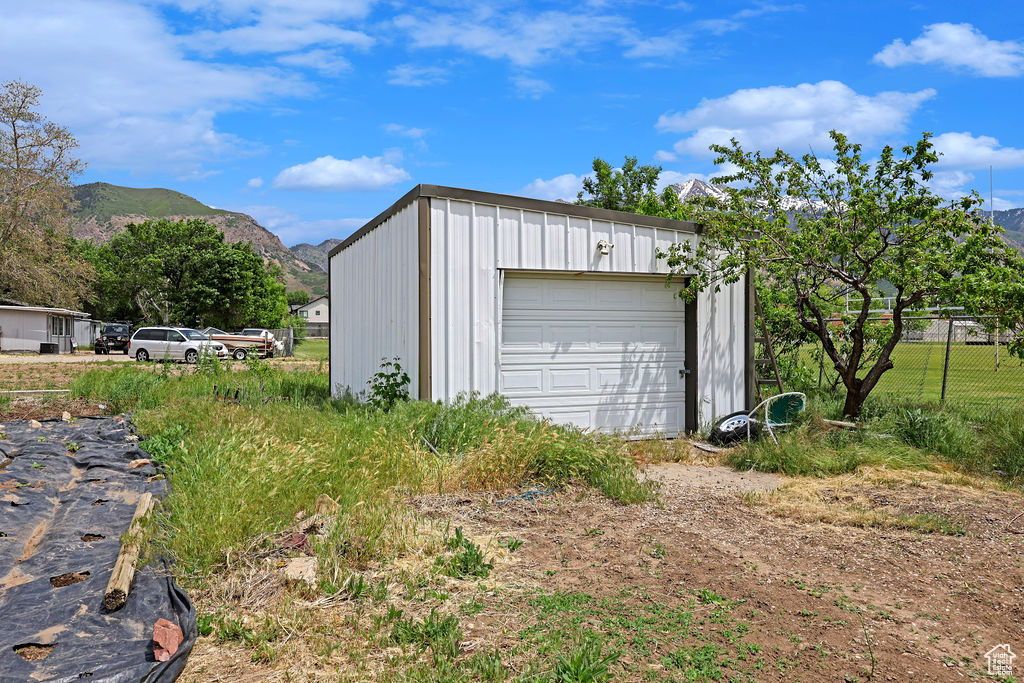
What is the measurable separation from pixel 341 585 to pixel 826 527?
3.75m

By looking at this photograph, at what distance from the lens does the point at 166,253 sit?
144 ft

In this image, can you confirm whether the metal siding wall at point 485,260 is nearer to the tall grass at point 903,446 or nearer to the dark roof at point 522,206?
the dark roof at point 522,206

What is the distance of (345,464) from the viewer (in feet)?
18.7

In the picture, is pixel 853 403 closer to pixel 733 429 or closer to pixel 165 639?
pixel 733 429

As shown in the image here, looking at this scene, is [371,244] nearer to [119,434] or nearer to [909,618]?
[119,434]

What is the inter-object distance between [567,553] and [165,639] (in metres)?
2.42

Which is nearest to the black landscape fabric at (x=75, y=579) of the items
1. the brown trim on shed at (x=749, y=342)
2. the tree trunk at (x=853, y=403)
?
the brown trim on shed at (x=749, y=342)

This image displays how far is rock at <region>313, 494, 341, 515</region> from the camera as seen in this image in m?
4.93

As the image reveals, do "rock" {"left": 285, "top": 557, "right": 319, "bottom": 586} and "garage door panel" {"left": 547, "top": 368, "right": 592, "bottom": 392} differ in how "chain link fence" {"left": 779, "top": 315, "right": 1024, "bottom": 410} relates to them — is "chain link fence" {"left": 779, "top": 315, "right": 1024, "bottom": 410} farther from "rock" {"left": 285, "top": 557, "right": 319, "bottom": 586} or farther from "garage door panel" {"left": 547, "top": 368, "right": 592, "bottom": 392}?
"rock" {"left": 285, "top": 557, "right": 319, "bottom": 586}

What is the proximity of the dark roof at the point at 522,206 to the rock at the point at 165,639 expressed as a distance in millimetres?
5690

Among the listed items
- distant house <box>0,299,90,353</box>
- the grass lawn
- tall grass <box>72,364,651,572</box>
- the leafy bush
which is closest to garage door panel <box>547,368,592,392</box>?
tall grass <box>72,364,651,572</box>

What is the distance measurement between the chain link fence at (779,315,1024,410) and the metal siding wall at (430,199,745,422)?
13.9 feet

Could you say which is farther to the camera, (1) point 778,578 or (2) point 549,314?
(2) point 549,314

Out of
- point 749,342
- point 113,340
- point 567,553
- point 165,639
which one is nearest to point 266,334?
point 113,340
